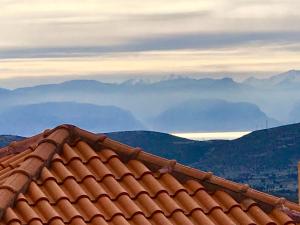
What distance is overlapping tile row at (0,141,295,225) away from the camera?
17969mm

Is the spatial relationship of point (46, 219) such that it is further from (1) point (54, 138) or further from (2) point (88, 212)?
(1) point (54, 138)

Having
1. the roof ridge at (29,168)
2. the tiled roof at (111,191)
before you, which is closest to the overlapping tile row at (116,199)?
the tiled roof at (111,191)

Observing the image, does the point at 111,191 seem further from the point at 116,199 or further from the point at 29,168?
the point at 29,168

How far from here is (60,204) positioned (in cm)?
1814

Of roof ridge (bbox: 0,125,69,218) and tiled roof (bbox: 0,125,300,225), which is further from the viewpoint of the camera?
tiled roof (bbox: 0,125,300,225)

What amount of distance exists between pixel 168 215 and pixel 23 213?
9.23 feet

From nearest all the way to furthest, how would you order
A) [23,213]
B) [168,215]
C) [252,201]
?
[23,213]
[168,215]
[252,201]

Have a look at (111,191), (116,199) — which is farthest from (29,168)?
(116,199)

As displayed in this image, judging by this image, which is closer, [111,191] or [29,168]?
[29,168]

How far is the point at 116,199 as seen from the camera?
18.9 metres

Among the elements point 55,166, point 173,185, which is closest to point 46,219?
point 55,166

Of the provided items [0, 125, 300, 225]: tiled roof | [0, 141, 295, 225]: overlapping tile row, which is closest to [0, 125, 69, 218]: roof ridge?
[0, 125, 300, 225]: tiled roof

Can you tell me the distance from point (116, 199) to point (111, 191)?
21cm

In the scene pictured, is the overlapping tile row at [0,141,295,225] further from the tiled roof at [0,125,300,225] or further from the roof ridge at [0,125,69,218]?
the roof ridge at [0,125,69,218]
